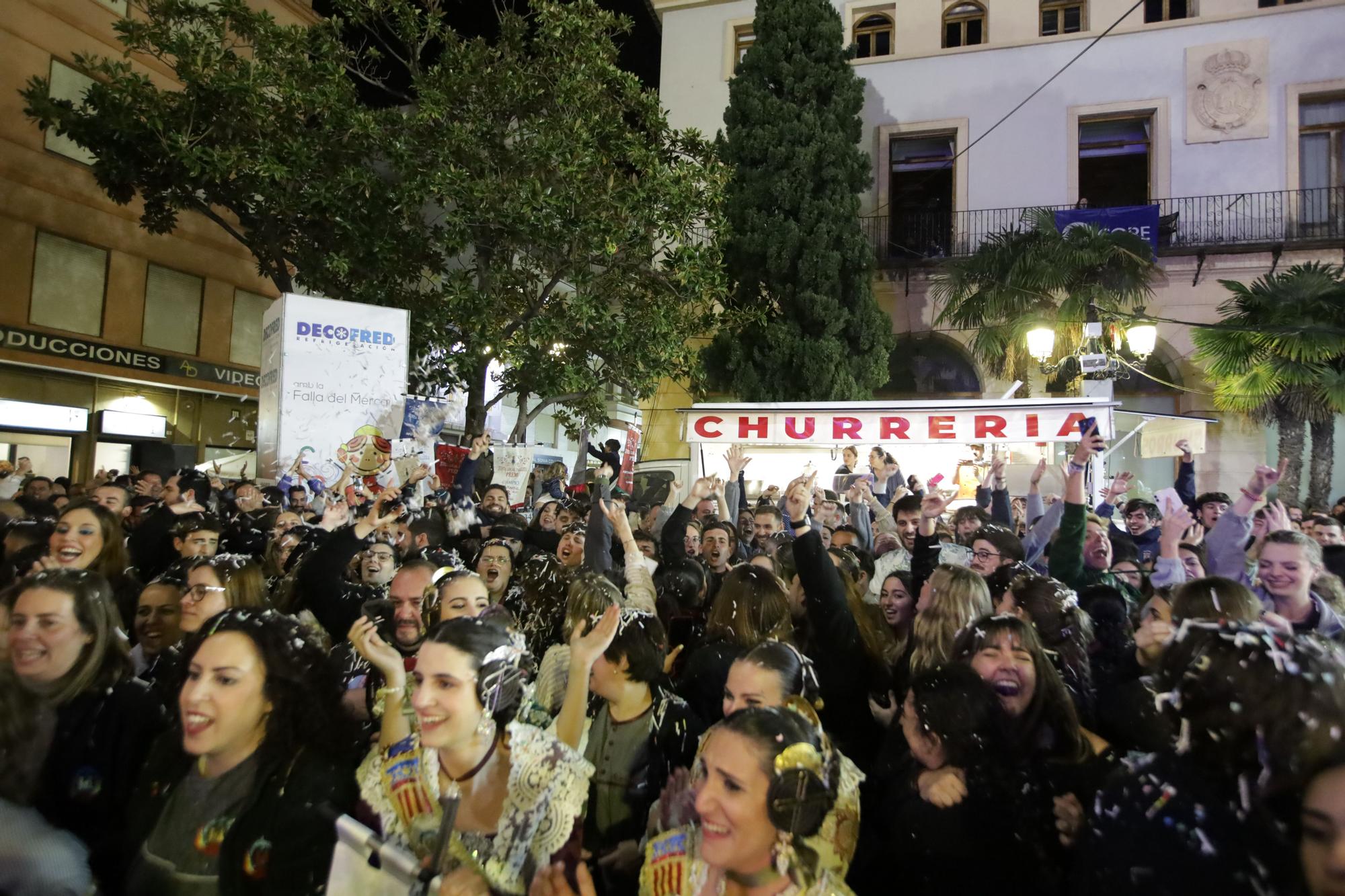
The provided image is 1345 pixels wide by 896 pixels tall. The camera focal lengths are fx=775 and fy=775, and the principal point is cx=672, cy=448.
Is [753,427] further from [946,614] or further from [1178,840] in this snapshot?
[1178,840]

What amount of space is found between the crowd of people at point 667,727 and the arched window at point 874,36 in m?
19.1

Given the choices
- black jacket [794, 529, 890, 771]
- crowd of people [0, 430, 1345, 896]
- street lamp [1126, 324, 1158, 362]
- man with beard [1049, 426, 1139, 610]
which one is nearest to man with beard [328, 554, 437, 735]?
crowd of people [0, 430, 1345, 896]

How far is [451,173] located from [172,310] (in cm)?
1008

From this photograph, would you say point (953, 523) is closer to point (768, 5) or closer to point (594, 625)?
point (594, 625)

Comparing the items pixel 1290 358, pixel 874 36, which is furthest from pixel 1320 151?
pixel 874 36

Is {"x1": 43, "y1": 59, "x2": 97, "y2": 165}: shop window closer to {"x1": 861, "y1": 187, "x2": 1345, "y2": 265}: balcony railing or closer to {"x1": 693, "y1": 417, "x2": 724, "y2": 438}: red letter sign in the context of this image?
{"x1": 693, "y1": 417, "x2": 724, "y2": 438}: red letter sign

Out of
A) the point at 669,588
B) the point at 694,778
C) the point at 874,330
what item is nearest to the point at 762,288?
the point at 874,330

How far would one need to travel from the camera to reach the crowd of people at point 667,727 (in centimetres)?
167

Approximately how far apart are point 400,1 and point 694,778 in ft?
45.0

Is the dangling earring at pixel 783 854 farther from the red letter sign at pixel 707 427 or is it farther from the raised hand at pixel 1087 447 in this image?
the red letter sign at pixel 707 427

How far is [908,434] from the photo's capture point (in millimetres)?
9570

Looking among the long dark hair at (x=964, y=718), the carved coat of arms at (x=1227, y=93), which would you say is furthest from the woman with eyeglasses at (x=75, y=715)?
the carved coat of arms at (x=1227, y=93)

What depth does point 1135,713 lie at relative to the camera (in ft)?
8.79

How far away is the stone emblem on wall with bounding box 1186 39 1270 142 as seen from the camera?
17.0 m
